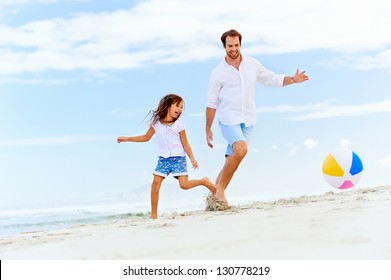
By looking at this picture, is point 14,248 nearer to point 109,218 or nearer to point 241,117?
point 241,117

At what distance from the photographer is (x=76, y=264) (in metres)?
3.73

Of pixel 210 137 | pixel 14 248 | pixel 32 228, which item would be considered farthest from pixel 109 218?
pixel 14 248

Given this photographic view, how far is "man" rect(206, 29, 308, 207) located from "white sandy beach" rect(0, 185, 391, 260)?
1.10 meters

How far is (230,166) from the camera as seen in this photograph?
643cm

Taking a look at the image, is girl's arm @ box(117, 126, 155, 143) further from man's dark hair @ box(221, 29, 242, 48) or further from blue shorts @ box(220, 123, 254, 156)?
man's dark hair @ box(221, 29, 242, 48)

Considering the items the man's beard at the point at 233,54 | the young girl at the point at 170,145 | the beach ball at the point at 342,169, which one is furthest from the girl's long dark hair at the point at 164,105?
the beach ball at the point at 342,169

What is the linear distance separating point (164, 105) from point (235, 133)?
824mm

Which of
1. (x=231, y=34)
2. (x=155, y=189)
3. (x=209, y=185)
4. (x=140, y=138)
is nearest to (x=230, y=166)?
(x=209, y=185)

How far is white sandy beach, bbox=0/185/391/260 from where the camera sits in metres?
3.63

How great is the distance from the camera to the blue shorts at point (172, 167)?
6.12 m

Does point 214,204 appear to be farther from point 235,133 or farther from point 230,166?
point 235,133

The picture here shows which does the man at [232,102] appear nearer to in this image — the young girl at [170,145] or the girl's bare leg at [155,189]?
the young girl at [170,145]

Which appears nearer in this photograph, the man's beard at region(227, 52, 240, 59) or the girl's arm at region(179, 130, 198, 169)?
the girl's arm at region(179, 130, 198, 169)

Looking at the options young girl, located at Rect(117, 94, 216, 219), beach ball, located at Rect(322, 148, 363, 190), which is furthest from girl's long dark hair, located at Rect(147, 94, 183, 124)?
beach ball, located at Rect(322, 148, 363, 190)
